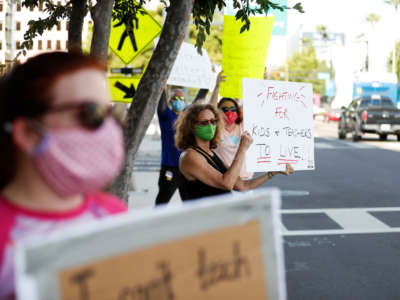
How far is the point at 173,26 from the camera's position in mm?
4156

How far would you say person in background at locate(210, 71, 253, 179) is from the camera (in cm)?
570

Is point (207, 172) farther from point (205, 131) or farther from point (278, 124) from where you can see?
point (278, 124)

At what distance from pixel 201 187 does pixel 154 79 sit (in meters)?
0.94

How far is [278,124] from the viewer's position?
555 centimetres

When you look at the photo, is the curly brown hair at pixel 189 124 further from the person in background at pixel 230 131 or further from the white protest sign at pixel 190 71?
the white protest sign at pixel 190 71

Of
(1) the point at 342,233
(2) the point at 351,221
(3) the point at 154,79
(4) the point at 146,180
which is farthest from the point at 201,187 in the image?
(4) the point at 146,180

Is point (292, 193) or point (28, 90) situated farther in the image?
point (292, 193)

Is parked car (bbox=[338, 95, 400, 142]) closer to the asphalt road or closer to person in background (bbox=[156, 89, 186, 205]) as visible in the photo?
the asphalt road

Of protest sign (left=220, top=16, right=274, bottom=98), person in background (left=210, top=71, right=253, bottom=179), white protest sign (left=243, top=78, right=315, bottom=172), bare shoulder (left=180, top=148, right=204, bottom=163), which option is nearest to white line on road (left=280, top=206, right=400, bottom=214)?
protest sign (left=220, top=16, right=274, bottom=98)

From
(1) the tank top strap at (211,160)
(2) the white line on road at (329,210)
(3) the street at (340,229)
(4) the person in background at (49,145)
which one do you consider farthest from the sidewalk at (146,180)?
(4) the person in background at (49,145)

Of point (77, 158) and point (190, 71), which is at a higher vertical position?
point (190, 71)

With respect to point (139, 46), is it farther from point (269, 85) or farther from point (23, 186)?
point (23, 186)

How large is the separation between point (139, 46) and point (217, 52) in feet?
120

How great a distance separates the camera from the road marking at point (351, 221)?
871 cm
